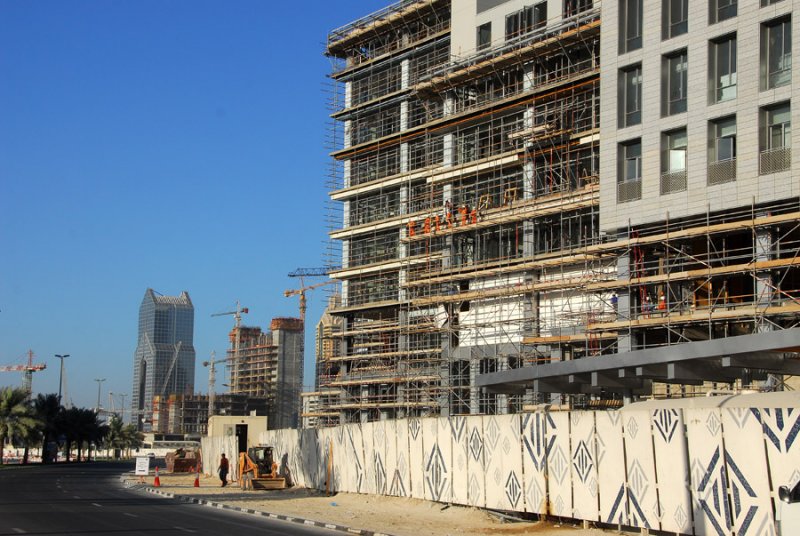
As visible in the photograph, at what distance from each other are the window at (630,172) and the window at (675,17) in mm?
4662

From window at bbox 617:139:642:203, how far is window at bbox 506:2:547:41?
48.6ft

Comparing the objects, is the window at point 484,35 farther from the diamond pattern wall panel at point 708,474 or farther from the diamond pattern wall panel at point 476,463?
the diamond pattern wall panel at point 708,474

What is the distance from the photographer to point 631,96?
4406cm

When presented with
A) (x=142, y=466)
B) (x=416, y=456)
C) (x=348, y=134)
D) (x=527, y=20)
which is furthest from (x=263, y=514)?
(x=348, y=134)

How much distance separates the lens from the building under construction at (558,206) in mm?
38156

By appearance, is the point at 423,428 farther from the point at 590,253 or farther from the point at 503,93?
the point at 503,93

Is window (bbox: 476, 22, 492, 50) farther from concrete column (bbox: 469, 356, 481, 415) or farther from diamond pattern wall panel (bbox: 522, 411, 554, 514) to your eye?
diamond pattern wall panel (bbox: 522, 411, 554, 514)

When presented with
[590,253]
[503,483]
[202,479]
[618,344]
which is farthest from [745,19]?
[202,479]

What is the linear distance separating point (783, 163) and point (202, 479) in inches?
1532

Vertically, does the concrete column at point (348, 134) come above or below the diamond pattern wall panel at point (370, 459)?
above

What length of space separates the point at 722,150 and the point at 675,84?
386cm

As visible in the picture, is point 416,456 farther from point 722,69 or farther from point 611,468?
point 722,69

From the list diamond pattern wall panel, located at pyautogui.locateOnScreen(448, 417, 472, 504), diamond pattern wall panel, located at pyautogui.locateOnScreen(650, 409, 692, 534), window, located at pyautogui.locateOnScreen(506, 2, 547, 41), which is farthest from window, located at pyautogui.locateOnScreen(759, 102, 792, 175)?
window, located at pyautogui.locateOnScreen(506, 2, 547, 41)

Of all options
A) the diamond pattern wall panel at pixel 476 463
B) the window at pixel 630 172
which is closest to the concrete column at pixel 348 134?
the window at pixel 630 172
